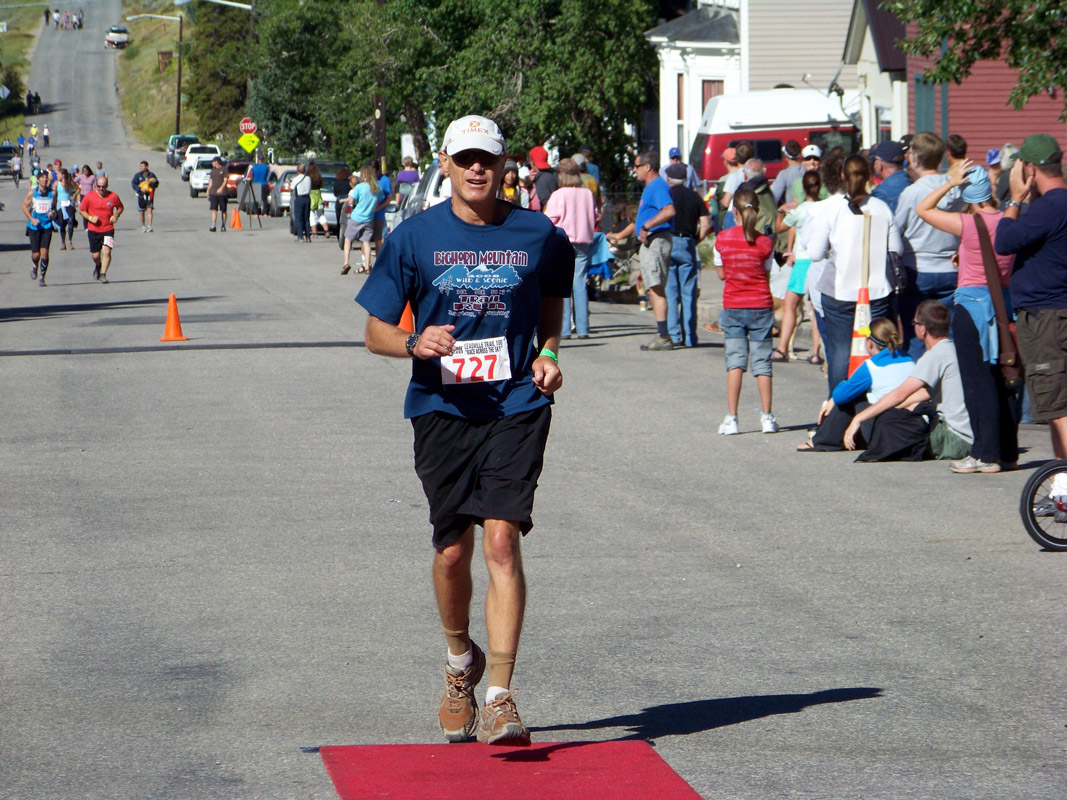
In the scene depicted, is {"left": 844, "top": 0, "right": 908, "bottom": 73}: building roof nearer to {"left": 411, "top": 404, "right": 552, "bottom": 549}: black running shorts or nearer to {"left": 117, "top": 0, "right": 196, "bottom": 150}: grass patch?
{"left": 411, "top": 404, "right": 552, "bottom": 549}: black running shorts

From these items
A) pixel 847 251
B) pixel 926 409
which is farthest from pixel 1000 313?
pixel 847 251

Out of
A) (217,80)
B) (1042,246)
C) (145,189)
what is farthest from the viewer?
(217,80)

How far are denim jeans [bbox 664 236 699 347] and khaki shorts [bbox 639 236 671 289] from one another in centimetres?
8

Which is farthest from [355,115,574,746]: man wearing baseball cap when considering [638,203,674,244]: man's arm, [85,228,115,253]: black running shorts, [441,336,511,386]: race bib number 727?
[85,228,115,253]: black running shorts

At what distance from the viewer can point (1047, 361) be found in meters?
8.31

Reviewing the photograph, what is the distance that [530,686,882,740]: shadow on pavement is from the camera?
5.32m

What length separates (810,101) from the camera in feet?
120


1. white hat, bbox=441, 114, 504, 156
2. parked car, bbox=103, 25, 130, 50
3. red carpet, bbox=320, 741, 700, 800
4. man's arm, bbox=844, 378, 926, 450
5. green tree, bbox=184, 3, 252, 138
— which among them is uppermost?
parked car, bbox=103, 25, 130, 50

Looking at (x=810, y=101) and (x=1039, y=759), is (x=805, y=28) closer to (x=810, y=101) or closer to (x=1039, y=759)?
(x=810, y=101)

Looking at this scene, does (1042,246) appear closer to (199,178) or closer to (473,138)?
(473,138)

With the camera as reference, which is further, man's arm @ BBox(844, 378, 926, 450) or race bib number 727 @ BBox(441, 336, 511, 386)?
man's arm @ BBox(844, 378, 926, 450)

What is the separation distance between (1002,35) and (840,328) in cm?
724

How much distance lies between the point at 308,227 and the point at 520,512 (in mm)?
35204

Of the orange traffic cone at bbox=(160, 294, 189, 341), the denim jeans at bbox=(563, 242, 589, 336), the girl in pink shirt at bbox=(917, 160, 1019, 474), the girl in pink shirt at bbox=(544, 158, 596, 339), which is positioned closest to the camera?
the girl in pink shirt at bbox=(917, 160, 1019, 474)
